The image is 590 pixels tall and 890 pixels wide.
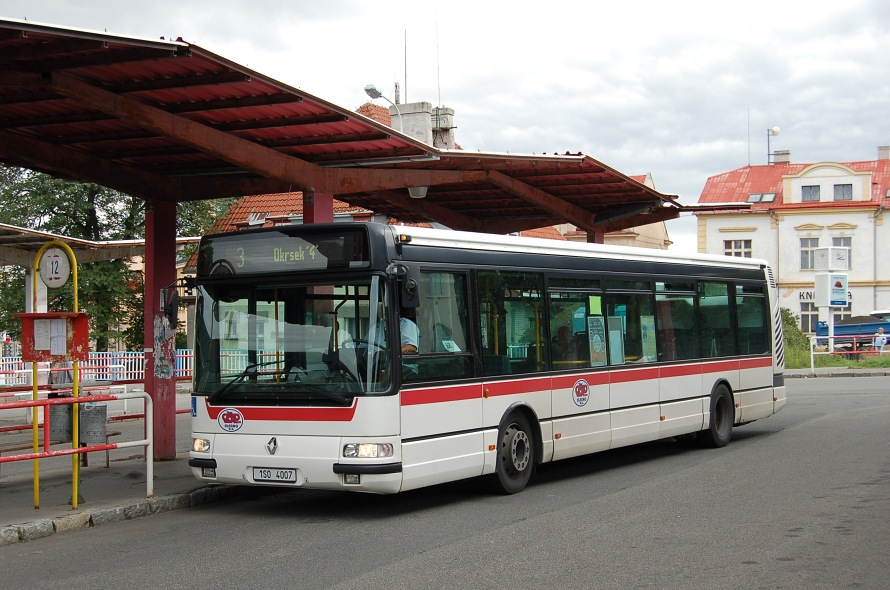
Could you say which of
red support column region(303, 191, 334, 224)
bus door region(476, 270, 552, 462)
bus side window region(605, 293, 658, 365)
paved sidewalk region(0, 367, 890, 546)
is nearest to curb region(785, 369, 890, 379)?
bus side window region(605, 293, 658, 365)

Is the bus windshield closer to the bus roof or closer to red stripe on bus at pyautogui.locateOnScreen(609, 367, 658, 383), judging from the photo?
the bus roof

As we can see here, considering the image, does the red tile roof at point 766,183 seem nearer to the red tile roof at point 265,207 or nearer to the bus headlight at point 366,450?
the red tile roof at point 265,207

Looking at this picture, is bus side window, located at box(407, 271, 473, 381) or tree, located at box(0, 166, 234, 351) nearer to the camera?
bus side window, located at box(407, 271, 473, 381)

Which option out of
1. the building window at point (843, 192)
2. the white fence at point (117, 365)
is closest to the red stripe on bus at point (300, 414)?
the white fence at point (117, 365)

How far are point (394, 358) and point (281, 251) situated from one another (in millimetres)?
1654

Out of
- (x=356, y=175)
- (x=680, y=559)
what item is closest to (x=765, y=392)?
(x=356, y=175)

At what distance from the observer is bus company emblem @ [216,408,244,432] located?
10.4 m

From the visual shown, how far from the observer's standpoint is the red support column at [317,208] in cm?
1373

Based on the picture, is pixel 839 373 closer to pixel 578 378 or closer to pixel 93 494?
pixel 578 378

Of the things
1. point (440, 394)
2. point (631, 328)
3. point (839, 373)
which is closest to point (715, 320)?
point (631, 328)

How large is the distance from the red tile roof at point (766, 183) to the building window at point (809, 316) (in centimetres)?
638

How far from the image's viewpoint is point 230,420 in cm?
1045

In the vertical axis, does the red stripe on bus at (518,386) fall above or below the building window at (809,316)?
below

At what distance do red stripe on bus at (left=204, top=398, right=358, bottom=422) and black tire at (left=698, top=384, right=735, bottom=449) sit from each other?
24.8 ft
